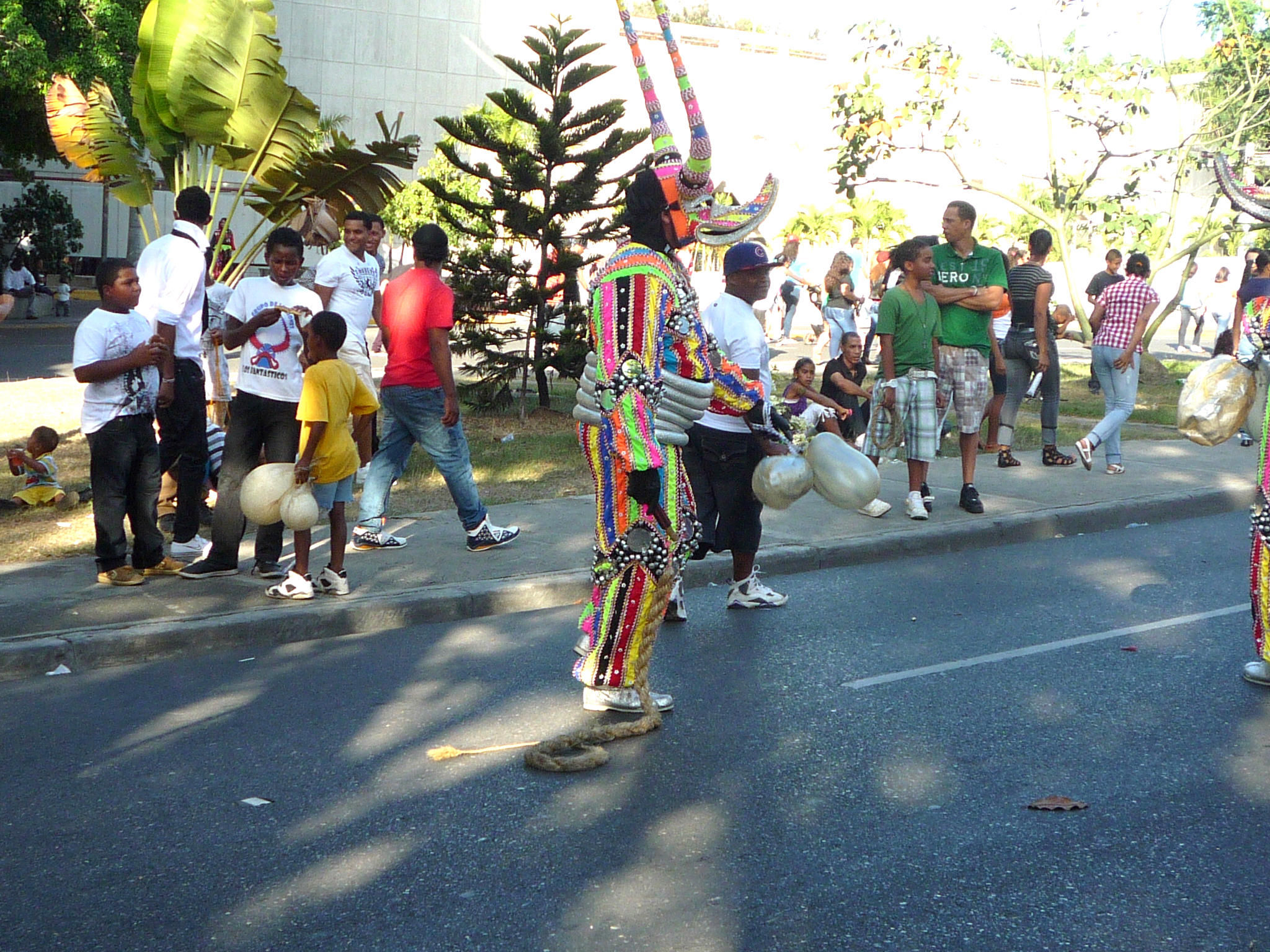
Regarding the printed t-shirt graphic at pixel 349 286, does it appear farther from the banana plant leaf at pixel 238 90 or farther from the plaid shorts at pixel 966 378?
the plaid shorts at pixel 966 378

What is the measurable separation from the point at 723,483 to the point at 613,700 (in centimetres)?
186

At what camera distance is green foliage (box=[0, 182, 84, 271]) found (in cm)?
3059

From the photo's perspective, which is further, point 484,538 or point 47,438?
point 47,438

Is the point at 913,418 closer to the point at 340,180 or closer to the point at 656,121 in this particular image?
the point at 656,121

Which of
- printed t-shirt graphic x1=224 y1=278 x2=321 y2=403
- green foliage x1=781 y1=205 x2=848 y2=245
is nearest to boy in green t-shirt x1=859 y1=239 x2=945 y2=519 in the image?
printed t-shirt graphic x1=224 y1=278 x2=321 y2=403

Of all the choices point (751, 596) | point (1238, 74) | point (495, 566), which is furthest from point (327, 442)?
point (1238, 74)

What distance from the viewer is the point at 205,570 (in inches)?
305

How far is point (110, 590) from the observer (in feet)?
24.2

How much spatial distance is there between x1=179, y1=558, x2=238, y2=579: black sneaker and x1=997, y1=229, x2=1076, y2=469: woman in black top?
7.32m

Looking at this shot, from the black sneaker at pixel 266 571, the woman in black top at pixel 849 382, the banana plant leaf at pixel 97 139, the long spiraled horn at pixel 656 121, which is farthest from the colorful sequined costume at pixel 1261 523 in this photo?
the banana plant leaf at pixel 97 139

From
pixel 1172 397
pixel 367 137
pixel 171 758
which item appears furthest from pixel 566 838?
pixel 367 137

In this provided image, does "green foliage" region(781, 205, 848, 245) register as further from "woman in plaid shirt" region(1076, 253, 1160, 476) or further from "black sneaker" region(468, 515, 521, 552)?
"black sneaker" region(468, 515, 521, 552)

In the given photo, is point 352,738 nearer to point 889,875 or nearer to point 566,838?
point 566,838

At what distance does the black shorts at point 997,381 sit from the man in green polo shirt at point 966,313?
1.40 metres
